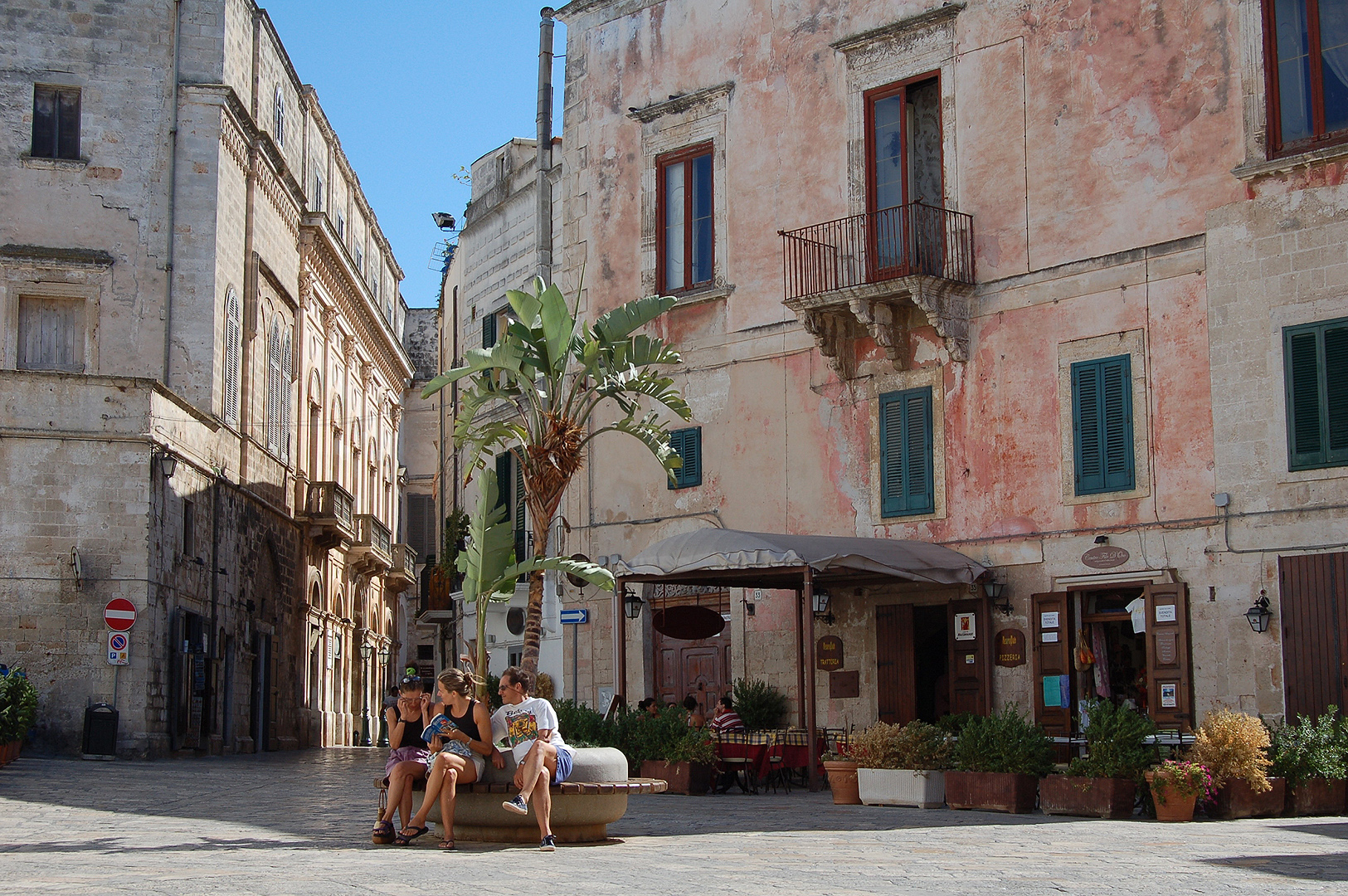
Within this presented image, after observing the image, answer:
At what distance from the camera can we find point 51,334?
95.3 feet

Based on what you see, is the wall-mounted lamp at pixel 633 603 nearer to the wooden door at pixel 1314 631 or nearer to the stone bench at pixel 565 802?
the wooden door at pixel 1314 631

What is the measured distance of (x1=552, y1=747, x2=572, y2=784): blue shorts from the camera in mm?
11477

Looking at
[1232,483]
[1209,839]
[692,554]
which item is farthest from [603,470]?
[1209,839]

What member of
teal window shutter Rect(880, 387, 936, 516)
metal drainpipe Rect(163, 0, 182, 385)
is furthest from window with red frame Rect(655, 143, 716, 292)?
metal drainpipe Rect(163, 0, 182, 385)

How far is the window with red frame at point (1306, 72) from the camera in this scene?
17.0 metres

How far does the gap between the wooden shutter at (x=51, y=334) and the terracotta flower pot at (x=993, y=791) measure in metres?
19.7

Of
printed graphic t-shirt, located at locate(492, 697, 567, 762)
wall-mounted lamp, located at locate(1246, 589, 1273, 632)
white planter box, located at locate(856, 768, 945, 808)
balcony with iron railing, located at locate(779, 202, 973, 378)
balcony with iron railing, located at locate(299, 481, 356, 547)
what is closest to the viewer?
printed graphic t-shirt, located at locate(492, 697, 567, 762)

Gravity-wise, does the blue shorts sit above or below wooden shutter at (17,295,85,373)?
below

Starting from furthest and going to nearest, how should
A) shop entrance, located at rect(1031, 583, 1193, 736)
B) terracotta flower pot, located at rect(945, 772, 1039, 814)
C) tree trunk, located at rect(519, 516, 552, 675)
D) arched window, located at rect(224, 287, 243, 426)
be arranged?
arched window, located at rect(224, 287, 243, 426)
shop entrance, located at rect(1031, 583, 1193, 736)
tree trunk, located at rect(519, 516, 552, 675)
terracotta flower pot, located at rect(945, 772, 1039, 814)

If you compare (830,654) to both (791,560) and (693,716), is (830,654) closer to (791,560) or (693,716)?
(693,716)

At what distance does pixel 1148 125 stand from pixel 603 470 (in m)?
9.62

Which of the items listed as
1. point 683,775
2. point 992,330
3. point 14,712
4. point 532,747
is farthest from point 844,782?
point 14,712

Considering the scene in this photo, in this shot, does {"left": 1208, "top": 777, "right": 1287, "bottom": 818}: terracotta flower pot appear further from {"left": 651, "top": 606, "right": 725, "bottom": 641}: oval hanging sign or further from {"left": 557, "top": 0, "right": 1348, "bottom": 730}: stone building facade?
{"left": 651, "top": 606, "right": 725, "bottom": 641}: oval hanging sign

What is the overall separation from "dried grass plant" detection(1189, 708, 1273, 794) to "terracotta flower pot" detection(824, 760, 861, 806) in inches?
141
